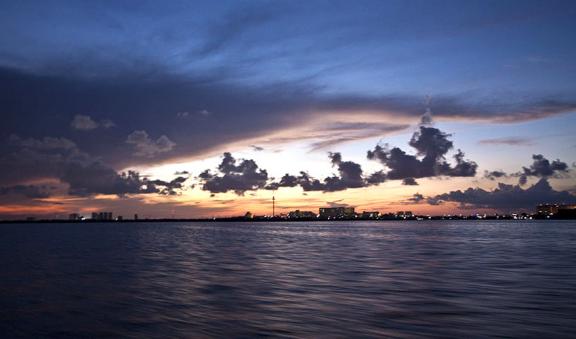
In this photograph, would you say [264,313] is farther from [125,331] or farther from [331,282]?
[331,282]

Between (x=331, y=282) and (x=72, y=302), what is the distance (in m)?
17.8

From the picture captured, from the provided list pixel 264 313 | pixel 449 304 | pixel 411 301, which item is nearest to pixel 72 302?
pixel 264 313

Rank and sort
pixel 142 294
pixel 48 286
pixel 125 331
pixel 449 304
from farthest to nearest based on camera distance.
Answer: pixel 48 286
pixel 142 294
pixel 449 304
pixel 125 331

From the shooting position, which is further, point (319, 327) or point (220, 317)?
point (220, 317)

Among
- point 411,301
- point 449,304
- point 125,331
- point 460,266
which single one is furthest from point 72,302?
point 460,266

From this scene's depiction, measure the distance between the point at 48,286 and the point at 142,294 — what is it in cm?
899

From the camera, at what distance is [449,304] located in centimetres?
2684

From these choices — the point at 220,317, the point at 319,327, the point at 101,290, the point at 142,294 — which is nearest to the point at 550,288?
the point at 319,327

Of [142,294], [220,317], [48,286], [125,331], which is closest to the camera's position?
[125,331]

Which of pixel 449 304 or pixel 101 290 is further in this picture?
pixel 101 290

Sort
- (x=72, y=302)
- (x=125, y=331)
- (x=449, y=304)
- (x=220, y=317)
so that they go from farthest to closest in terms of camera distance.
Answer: (x=72, y=302) → (x=449, y=304) → (x=220, y=317) → (x=125, y=331)

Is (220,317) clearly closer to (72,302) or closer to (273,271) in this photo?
(72,302)

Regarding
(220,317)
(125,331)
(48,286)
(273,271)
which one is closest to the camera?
(125,331)

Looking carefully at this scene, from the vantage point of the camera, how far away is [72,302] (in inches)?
1141
